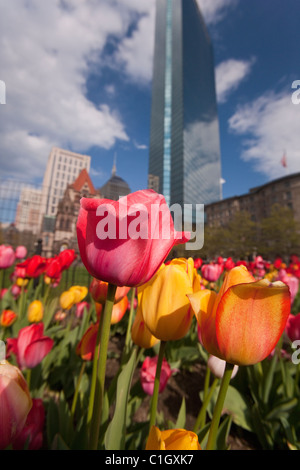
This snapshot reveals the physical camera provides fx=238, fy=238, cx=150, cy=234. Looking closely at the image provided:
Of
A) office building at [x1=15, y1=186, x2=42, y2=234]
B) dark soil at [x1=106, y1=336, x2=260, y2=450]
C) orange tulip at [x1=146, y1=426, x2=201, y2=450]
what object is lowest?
dark soil at [x1=106, y1=336, x2=260, y2=450]

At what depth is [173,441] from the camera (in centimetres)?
35

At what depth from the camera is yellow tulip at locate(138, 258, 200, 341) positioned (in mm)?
473

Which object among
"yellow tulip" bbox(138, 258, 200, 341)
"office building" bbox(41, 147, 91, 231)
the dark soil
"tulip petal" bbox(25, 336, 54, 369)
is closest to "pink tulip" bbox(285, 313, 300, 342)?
the dark soil

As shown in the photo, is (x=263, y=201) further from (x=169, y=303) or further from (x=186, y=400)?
(x=169, y=303)

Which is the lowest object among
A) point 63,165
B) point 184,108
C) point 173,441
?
point 173,441

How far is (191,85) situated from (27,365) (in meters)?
74.8

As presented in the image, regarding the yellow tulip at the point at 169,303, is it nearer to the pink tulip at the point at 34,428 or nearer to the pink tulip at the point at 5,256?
the pink tulip at the point at 34,428

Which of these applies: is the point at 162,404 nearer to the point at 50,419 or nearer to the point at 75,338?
the point at 75,338

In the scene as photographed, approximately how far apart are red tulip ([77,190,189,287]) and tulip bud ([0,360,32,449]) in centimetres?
22

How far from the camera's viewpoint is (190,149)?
203 feet

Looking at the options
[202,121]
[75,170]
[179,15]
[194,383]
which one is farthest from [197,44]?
[194,383]

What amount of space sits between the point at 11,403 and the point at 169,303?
0.31 m

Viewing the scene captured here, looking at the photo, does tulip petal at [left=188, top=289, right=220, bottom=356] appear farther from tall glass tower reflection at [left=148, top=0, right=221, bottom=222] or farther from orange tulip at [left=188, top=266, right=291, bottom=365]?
tall glass tower reflection at [left=148, top=0, right=221, bottom=222]

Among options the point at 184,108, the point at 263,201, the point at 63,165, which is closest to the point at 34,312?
the point at 263,201
